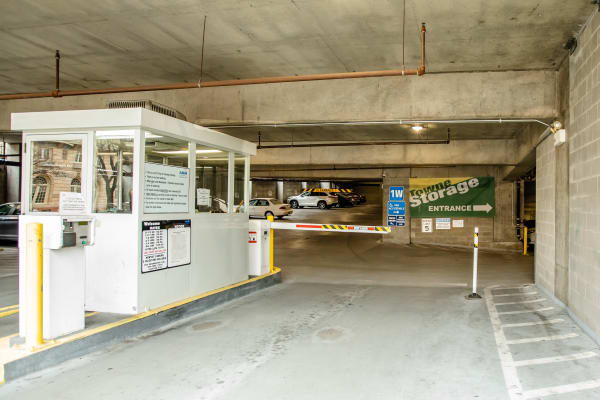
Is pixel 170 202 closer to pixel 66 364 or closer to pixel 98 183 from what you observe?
pixel 98 183

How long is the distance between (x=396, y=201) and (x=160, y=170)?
13210mm

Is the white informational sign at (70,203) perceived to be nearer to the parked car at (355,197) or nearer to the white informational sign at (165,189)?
the white informational sign at (165,189)

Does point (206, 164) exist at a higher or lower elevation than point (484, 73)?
lower

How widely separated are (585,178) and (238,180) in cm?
516

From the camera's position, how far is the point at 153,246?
5.59m

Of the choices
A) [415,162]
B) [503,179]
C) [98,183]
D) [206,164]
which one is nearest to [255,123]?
[206,164]

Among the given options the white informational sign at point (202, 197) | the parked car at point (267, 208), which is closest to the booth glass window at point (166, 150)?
the white informational sign at point (202, 197)

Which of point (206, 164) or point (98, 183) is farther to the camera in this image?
point (206, 164)

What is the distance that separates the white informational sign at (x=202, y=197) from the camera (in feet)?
21.4

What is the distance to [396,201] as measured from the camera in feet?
58.0

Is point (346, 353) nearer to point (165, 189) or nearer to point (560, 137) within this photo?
point (165, 189)

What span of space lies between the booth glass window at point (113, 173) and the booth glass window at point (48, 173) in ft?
0.75

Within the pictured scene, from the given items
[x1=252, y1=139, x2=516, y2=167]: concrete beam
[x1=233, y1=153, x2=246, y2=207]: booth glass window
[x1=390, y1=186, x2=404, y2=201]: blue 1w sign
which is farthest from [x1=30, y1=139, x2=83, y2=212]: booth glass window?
[x1=390, y1=186, x2=404, y2=201]: blue 1w sign

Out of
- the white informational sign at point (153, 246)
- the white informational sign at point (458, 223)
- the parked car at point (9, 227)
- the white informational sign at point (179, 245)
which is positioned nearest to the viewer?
the white informational sign at point (153, 246)
